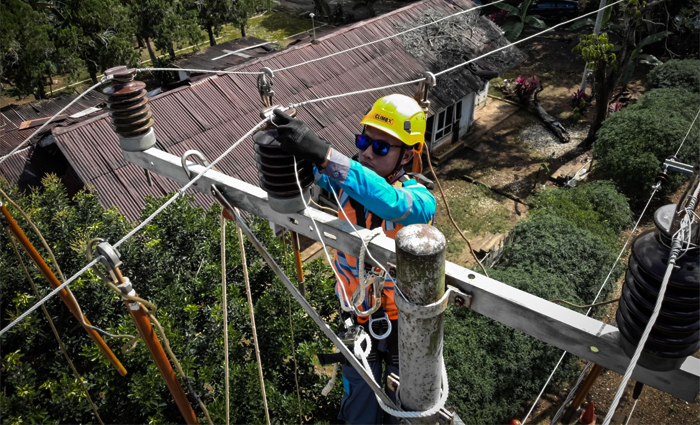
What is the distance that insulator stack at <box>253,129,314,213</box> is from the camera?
2.78m

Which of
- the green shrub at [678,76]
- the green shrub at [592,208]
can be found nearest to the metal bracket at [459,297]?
the green shrub at [592,208]

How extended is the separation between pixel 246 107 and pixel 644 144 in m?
10.2

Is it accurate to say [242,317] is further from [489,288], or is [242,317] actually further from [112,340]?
[489,288]

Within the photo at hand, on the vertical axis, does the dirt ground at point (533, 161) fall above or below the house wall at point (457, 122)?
below

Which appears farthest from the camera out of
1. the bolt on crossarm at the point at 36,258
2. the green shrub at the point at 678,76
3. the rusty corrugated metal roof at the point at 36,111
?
the green shrub at the point at 678,76

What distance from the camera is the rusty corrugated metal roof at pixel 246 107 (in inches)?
425

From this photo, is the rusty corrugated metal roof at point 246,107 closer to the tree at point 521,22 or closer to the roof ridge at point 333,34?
the roof ridge at point 333,34

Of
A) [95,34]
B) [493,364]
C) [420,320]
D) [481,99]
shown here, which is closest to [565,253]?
[493,364]

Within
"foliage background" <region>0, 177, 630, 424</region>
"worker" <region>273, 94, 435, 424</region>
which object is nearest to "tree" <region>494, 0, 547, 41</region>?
"foliage background" <region>0, 177, 630, 424</region>

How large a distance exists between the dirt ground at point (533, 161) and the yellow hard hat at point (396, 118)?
698cm

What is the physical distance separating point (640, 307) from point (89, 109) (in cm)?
1583

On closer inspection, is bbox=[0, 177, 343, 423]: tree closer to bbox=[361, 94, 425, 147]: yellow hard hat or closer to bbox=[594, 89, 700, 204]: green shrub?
bbox=[361, 94, 425, 147]: yellow hard hat

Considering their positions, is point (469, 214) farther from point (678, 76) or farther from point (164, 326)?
point (164, 326)

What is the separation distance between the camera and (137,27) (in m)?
19.2
